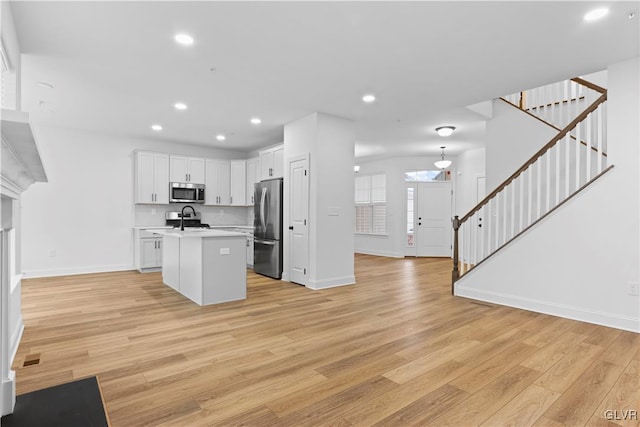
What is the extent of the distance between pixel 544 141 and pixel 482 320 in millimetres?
2951

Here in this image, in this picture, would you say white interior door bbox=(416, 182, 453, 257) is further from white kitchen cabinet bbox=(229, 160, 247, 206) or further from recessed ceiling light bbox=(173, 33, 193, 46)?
recessed ceiling light bbox=(173, 33, 193, 46)

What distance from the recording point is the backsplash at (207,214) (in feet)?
22.8

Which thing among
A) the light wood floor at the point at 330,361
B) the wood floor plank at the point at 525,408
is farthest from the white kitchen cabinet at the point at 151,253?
the wood floor plank at the point at 525,408

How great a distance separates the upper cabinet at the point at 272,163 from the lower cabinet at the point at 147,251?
2431 millimetres

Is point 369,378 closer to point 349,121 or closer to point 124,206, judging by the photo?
point 349,121

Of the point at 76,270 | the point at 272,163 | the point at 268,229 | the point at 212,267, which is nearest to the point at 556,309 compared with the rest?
the point at 212,267

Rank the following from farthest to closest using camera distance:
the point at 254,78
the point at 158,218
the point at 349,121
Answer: the point at 158,218 < the point at 349,121 < the point at 254,78

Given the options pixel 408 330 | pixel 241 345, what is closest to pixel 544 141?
pixel 408 330

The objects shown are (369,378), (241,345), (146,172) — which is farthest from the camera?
(146,172)

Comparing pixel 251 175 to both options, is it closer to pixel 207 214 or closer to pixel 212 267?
pixel 207 214

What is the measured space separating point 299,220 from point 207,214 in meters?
3.24

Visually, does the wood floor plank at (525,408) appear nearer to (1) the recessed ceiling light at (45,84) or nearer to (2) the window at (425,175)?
(1) the recessed ceiling light at (45,84)

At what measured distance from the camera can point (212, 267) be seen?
13.8 ft

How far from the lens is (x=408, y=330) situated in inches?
129
